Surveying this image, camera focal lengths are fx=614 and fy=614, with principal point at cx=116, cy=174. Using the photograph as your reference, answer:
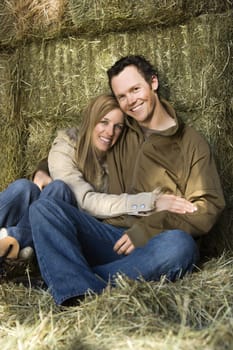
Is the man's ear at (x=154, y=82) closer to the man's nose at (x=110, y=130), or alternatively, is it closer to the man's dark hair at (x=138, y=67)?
the man's dark hair at (x=138, y=67)

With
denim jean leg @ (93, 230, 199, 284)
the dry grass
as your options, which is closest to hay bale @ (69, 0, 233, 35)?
denim jean leg @ (93, 230, 199, 284)

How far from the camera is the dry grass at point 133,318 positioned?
5.45ft

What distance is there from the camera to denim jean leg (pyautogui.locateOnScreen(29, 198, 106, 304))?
2111mm

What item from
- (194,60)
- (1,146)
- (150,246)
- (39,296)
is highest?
(194,60)

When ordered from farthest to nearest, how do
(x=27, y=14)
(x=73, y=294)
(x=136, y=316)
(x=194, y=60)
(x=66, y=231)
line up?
(x=27, y=14) → (x=194, y=60) → (x=66, y=231) → (x=73, y=294) → (x=136, y=316)

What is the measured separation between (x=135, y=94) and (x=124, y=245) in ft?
2.14

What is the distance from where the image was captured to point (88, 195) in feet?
8.41

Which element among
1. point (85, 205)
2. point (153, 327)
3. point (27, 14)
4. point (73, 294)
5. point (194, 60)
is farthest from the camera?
point (27, 14)

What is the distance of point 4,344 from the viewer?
1.80 m

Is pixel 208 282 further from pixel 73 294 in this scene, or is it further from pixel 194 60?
pixel 194 60

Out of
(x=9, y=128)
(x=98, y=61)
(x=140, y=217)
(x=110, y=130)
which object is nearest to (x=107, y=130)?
(x=110, y=130)

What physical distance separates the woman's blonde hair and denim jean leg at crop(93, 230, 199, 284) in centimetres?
50

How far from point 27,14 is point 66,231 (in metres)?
1.34

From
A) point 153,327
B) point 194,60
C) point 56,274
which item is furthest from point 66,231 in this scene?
point 194,60
